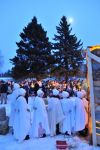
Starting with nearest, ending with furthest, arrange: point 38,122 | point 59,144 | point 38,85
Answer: point 59,144
point 38,122
point 38,85

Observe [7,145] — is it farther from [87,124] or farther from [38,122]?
[87,124]

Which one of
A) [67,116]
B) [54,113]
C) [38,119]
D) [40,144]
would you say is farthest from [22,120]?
[67,116]

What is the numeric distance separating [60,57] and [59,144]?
41.2 m

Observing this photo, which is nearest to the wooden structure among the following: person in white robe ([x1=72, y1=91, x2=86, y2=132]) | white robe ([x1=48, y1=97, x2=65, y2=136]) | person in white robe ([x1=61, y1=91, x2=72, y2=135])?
person in white robe ([x1=72, y1=91, x2=86, y2=132])

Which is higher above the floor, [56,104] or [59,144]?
[56,104]

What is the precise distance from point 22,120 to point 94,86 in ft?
10.1

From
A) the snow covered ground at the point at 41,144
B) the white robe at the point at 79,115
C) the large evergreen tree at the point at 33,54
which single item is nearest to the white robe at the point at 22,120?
the snow covered ground at the point at 41,144

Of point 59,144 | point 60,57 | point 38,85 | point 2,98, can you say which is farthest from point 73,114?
point 60,57

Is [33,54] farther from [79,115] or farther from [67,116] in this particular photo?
[79,115]

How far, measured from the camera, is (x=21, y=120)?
12.9 meters

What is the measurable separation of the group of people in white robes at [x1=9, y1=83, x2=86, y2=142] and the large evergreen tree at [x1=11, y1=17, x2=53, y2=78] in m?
36.1

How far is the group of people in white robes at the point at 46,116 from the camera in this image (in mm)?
12898

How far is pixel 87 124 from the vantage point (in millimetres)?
13414

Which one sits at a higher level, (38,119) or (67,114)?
(67,114)
